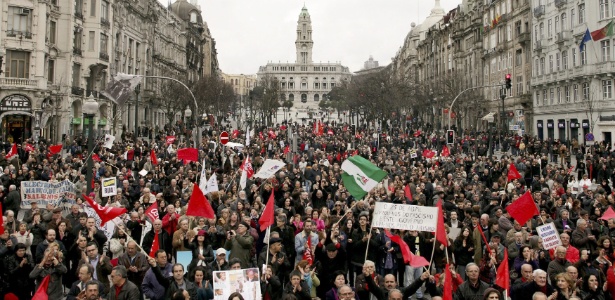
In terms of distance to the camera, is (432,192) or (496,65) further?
(496,65)

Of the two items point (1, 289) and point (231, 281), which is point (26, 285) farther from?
point (231, 281)

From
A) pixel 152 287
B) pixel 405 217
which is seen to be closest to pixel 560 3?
pixel 405 217

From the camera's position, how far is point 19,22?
43.3 meters

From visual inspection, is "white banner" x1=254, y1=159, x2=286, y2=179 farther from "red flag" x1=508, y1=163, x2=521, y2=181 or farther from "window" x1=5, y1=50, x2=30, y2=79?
"window" x1=5, y1=50, x2=30, y2=79

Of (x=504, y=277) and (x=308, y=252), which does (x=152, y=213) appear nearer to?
(x=308, y=252)

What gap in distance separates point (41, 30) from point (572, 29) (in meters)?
41.8

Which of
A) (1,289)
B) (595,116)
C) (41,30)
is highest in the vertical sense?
(41,30)

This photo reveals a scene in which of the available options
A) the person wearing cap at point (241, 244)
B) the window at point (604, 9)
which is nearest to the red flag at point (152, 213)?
the person wearing cap at point (241, 244)

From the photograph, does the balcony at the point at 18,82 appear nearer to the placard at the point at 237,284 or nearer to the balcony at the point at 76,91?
the balcony at the point at 76,91

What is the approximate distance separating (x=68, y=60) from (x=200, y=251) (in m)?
43.1

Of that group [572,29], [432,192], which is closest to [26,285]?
[432,192]

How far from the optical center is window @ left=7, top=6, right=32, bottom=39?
4294 cm

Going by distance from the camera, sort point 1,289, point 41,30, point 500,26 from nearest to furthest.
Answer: point 1,289, point 41,30, point 500,26

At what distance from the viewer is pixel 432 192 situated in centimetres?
2023
